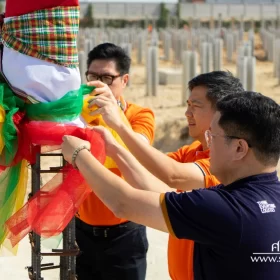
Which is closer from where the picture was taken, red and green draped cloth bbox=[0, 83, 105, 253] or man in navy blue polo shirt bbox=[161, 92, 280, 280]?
man in navy blue polo shirt bbox=[161, 92, 280, 280]

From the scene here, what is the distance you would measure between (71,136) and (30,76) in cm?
24

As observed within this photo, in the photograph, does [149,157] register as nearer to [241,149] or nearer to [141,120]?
[241,149]

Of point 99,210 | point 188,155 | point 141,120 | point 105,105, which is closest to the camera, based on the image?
point 105,105

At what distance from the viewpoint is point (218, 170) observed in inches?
89.4

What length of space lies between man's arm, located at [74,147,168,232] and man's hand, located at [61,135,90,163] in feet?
0.12

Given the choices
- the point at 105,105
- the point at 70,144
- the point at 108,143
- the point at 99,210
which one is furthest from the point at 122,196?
the point at 99,210

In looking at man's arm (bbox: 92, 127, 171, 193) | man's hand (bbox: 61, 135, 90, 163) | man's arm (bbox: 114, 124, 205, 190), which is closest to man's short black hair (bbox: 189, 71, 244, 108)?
man's arm (bbox: 114, 124, 205, 190)

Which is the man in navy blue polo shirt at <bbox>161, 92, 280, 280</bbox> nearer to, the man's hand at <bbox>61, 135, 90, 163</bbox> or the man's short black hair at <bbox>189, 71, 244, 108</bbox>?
the man's hand at <bbox>61, 135, 90, 163</bbox>

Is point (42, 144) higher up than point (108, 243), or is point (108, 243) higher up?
point (42, 144)

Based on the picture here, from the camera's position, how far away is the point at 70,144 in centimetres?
238

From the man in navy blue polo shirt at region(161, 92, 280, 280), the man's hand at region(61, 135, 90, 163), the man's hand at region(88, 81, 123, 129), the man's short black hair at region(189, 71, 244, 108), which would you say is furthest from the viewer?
the man's short black hair at region(189, 71, 244, 108)

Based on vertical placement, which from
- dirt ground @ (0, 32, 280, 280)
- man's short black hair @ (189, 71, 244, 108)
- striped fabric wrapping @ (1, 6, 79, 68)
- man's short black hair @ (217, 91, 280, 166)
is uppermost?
striped fabric wrapping @ (1, 6, 79, 68)

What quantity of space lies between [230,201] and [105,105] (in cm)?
80

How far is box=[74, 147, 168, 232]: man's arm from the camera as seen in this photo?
2203 millimetres
